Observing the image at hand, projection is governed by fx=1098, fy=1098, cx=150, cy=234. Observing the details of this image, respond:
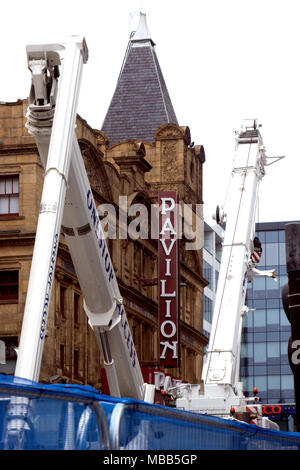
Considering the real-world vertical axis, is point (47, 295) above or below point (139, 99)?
below

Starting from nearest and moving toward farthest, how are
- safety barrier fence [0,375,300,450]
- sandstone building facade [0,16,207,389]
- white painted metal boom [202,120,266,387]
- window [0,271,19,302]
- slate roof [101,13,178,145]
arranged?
safety barrier fence [0,375,300,450]
white painted metal boom [202,120,266,387]
window [0,271,19,302]
sandstone building facade [0,16,207,389]
slate roof [101,13,178,145]

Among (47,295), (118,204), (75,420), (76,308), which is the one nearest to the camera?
(75,420)

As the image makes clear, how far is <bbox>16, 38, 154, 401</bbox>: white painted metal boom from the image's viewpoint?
1653 cm

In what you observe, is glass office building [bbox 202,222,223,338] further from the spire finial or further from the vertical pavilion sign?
the vertical pavilion sign

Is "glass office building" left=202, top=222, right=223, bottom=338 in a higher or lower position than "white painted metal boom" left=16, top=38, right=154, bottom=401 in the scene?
higher

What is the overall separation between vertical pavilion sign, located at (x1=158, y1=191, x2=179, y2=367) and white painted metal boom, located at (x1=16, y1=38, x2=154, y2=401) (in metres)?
28.3

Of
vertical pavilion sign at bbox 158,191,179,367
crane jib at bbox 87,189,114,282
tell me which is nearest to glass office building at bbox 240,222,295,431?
vertical pavilion sign at bbox 158,191,179,367

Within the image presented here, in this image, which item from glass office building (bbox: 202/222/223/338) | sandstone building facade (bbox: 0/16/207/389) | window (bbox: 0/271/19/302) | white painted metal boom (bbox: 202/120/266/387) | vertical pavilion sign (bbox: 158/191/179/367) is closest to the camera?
white painted metal boom (bbox: 202/120/266/387)

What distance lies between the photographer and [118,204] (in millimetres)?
52250

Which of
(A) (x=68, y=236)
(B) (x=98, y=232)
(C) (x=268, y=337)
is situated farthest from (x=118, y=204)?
(C) (x=268, y=337)

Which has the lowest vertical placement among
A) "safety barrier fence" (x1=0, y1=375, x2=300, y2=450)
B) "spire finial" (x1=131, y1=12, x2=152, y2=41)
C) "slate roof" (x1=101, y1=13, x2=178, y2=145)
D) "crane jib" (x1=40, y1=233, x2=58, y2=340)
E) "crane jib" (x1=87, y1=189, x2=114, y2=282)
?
"safety barrier fence" (x1=0, y1=375, x2=300, y2=450)

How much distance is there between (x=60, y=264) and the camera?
45188 mm

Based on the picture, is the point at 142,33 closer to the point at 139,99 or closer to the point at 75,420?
the point at 139,99

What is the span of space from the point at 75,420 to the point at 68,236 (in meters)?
10.2
